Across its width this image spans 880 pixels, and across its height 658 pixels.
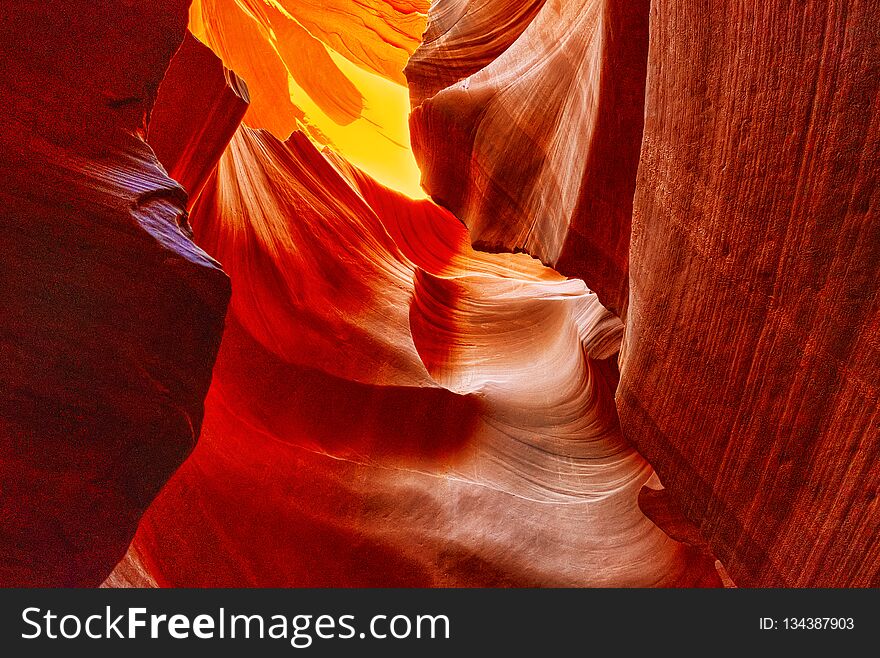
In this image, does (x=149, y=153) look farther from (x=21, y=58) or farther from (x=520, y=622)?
(x=520, y=622)

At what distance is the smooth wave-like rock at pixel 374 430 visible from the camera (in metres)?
A: 2.95

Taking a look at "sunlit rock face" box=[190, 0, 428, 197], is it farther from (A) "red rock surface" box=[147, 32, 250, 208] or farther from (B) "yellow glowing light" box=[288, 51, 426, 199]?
(A) "red rock surface" box=[147, 32, 250, 208]

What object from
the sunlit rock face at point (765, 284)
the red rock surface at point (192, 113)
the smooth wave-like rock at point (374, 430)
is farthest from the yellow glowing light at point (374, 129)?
the sunlit rock face at point (765, 284)

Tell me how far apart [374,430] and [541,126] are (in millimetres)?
1793

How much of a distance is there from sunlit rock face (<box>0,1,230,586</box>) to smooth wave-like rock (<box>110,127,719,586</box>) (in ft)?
3.77

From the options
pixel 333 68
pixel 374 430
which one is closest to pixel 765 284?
pixel 374 430

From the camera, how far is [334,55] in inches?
329

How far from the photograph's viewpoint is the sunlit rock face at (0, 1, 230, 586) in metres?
1.54

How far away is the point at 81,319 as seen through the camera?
160 cm

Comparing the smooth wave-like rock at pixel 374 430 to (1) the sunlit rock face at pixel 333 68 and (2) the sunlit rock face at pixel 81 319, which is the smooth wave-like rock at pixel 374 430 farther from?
(1) the sunlit rock face at pixel 333 68

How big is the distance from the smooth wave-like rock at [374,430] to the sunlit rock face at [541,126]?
78 cm

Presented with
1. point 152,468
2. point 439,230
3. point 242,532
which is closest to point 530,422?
point 242,532

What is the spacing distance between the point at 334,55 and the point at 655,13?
7074 millimetres

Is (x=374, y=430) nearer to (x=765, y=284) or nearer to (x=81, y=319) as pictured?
(x=81, y=319)
